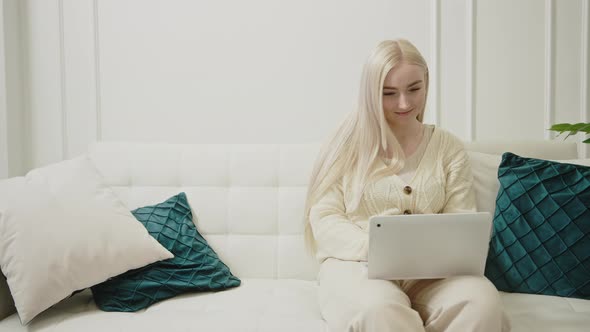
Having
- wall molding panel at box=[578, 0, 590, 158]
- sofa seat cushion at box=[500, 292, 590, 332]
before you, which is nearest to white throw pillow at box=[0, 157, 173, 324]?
sofa seat cushion at box=[500, 292, 590, 332]

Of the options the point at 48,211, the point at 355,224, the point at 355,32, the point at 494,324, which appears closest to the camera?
the point at 494,324

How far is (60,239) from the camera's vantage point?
137 cm

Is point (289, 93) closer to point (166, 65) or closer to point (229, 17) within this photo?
point (229, 17)

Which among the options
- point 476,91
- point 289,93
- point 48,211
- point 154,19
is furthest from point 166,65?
point 476,91

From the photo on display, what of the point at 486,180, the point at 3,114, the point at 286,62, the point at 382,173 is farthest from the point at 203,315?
the point at 3,114

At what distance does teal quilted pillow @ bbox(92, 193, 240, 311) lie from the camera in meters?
1.44

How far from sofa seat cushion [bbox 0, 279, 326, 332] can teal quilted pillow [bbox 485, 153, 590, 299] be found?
0.63 m

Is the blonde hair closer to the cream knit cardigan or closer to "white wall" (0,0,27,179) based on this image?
the cream knit cardigan

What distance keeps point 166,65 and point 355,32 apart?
88 centimetres

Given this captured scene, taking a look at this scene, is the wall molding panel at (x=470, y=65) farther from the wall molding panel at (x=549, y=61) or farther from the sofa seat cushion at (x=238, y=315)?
the sofa seat cushion at (x=238, y=315)

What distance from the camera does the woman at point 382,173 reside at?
140 cm

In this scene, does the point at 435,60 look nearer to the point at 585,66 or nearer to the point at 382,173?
the point at 585,66

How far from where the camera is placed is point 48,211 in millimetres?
1399

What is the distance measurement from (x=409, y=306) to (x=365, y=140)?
1.80ft
